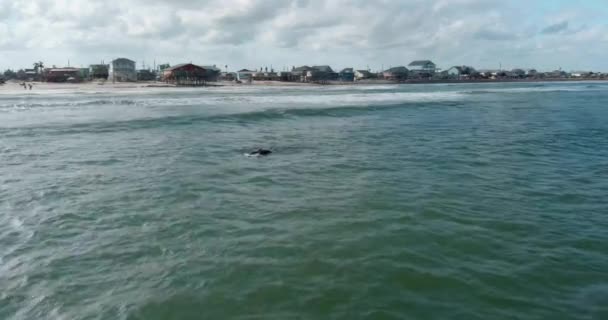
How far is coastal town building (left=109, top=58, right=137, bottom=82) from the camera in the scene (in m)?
130

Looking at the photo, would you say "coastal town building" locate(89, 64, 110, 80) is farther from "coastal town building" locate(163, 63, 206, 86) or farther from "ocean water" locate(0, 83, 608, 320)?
"ocean water" locate(0, 83, 608, 320)

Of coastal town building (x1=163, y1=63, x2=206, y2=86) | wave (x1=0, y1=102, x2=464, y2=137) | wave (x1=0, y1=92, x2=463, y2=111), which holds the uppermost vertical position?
coastal town building (x1=163, y1=63, x2=206, y2=86)

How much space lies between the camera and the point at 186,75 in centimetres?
10775

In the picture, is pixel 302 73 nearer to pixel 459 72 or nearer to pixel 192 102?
pixel 459 72

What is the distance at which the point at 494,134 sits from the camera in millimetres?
26406

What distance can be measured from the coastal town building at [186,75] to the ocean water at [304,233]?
8852 centimetres

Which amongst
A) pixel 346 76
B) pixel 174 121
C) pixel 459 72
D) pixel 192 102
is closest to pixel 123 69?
pixel 346 76

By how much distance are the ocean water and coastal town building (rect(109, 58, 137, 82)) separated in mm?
118058

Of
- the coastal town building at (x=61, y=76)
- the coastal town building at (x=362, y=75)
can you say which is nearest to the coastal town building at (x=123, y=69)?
the coastal town building at (x=61, y=76)

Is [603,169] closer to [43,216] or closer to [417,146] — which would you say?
[417,146]

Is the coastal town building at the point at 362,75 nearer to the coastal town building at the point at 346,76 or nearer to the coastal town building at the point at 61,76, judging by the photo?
the coastal town building at the point at 346,76

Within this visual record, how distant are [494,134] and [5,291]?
25.2 meters

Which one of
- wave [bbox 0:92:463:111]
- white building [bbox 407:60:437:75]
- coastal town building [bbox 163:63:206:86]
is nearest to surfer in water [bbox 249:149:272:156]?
wave [bbox 0:92:463:111]

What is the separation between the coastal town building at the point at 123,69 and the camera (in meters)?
130
